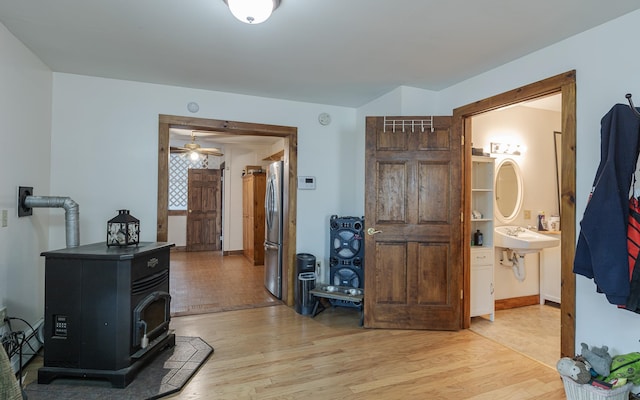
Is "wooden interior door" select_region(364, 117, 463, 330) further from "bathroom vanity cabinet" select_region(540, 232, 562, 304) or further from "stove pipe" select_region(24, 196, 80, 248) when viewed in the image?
"stove pipe" select_region(24, 196, 80, 248)

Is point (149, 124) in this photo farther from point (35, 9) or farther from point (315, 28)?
point (315, 28)

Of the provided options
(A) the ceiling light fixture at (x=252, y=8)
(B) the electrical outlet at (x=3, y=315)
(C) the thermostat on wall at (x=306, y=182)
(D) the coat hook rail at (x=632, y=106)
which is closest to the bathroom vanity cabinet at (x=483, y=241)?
(D) the coat hook rail at (x=632, y=106)

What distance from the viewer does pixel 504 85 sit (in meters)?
2.80

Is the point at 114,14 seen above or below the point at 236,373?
above

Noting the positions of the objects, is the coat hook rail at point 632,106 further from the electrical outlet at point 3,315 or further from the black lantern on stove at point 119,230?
the electrical outlet at point 3,315

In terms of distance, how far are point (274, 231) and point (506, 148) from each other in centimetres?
313

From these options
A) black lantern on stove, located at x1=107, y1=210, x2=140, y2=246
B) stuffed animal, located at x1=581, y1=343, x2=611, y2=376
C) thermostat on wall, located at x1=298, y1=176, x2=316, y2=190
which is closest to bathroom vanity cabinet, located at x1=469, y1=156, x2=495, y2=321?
stuffed animal, located at x1=581, y1=343, x2=611, y2=376

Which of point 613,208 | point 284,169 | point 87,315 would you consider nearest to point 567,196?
point 613,208

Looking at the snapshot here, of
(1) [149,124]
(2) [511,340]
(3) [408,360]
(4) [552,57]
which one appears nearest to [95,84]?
(1) [149,124]

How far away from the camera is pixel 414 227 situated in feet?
10.4

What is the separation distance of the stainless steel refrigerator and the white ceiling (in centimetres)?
138

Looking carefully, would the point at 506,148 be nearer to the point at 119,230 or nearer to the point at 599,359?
the point at 599,359

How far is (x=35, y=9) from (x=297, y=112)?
7.98ft

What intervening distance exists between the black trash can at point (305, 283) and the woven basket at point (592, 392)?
7.39 ft
